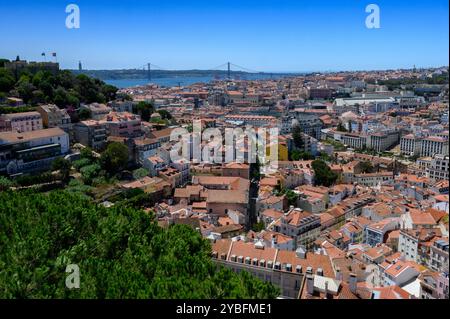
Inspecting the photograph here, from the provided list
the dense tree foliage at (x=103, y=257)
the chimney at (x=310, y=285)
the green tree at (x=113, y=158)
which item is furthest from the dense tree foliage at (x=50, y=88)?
the chimney at (x=310, y=285)

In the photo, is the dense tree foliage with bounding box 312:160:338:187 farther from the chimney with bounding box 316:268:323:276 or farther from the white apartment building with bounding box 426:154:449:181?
the chimney with bounding box 316:268:323:276

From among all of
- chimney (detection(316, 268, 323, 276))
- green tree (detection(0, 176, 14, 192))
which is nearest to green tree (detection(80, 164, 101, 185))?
green tree (detection(0, 176, 14, 192))

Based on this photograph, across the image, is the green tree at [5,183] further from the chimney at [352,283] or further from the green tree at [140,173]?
the chimney at [352,283]

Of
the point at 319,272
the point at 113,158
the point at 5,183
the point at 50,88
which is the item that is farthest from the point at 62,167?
the point at 319,272

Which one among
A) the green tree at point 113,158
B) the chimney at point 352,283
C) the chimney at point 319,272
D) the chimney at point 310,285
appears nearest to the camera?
the chimney at point 310,285

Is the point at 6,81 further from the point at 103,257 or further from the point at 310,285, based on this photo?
the point at 310,285
